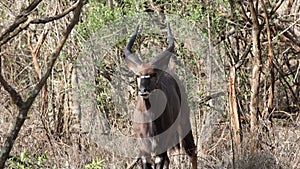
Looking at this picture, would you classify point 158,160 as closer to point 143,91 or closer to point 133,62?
point 143,91

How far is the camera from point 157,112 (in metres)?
7.22

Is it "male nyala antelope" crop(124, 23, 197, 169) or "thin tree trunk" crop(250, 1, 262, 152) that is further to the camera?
"thin tree trunk" crop(250, 1, 262, 152)

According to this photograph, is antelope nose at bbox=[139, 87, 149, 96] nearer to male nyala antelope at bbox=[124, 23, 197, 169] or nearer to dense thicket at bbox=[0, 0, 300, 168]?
male nyala antelope at bbox=[124, 23, 197, 169]

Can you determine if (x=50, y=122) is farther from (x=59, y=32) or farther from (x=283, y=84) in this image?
(x=283, y=84)

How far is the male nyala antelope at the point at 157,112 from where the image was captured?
22.5ft

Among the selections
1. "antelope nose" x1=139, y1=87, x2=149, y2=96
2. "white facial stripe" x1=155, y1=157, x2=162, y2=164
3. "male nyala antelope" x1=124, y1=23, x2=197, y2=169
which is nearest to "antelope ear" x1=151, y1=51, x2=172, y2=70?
"male nyala antelope" x1=124, y1=23, x2=197, y2=169

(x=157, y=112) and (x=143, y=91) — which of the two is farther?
(x=157, y=112)

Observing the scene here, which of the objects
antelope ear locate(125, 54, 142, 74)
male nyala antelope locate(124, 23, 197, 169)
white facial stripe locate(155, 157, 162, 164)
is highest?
antelope ear locate(125, 54, 142, 74)

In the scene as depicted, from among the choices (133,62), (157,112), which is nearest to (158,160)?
(157,112)

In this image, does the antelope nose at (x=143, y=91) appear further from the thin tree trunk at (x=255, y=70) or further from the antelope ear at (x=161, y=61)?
the thin tree trunk at (x=255, y=70)

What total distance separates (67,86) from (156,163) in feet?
9.56

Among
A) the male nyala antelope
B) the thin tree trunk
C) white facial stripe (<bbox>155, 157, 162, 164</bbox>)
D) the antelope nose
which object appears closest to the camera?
the antelope nose

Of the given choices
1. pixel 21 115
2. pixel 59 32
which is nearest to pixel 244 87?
pixel 59 32

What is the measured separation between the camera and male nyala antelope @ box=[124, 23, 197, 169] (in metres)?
6.86
